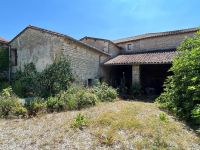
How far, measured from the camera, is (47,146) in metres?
6.66

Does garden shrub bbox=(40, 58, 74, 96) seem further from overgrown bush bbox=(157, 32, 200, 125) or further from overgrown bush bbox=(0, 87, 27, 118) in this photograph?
overgrown bush bbox=(157, 32, 200, 125)

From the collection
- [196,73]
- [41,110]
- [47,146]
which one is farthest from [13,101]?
[196,73]

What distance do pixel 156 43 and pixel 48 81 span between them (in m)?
13.1

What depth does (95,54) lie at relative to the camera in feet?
59.9

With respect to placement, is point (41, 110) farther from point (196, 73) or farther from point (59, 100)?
point (196, 73)

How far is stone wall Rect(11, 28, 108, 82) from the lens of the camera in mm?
14586

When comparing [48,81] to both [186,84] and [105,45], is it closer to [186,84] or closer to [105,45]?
[186,84]

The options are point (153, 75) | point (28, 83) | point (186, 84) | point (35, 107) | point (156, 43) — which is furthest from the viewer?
point (156, 43)

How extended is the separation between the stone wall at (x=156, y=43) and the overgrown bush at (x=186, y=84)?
10.5 metres

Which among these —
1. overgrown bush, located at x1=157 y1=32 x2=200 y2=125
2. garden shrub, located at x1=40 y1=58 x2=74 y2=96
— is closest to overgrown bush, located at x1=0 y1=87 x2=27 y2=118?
garden shrub, located at x1=40 y1=58 x2=74 y2=96

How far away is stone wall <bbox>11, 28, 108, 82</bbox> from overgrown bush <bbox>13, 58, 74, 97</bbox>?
59cm

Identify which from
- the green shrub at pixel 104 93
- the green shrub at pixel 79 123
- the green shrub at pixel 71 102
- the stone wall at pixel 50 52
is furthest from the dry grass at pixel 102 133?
the stone wall at pixel 50 52

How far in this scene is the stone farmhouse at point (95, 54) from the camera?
48.9 ft

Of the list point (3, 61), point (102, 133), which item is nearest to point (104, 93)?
point (102, 133)
